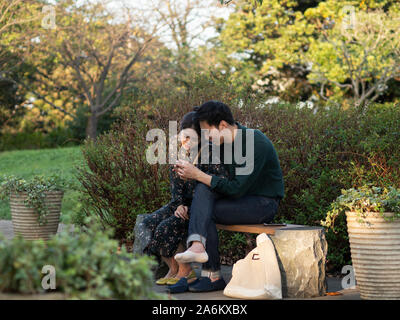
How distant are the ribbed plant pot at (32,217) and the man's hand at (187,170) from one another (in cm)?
273

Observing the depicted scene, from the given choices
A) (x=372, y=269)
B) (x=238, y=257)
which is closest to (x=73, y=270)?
(x=372, y=269)

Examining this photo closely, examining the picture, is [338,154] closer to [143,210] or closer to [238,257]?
[238,257]

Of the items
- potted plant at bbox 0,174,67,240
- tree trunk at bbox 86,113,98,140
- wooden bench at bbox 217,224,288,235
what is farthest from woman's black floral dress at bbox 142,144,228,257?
tree trunk at bbox 86,113,98,140

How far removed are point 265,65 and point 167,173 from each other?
656 inches

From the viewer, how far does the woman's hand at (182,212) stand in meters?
4.52

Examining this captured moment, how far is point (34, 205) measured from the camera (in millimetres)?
6398

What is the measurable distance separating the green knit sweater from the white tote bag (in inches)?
16.5

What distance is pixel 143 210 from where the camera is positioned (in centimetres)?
600

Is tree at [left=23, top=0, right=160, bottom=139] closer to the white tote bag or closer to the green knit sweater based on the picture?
the green knit sweater

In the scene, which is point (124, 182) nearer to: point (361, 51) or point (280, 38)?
point (361, 51)

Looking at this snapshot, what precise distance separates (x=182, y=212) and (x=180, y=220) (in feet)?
0.25

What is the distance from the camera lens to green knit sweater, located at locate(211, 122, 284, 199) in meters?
4.18

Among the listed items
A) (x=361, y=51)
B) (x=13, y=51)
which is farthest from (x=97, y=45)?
(x=361, y=51)

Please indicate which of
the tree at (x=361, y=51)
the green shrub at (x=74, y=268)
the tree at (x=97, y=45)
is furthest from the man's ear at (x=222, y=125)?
the tree at (x=97, y=45)
